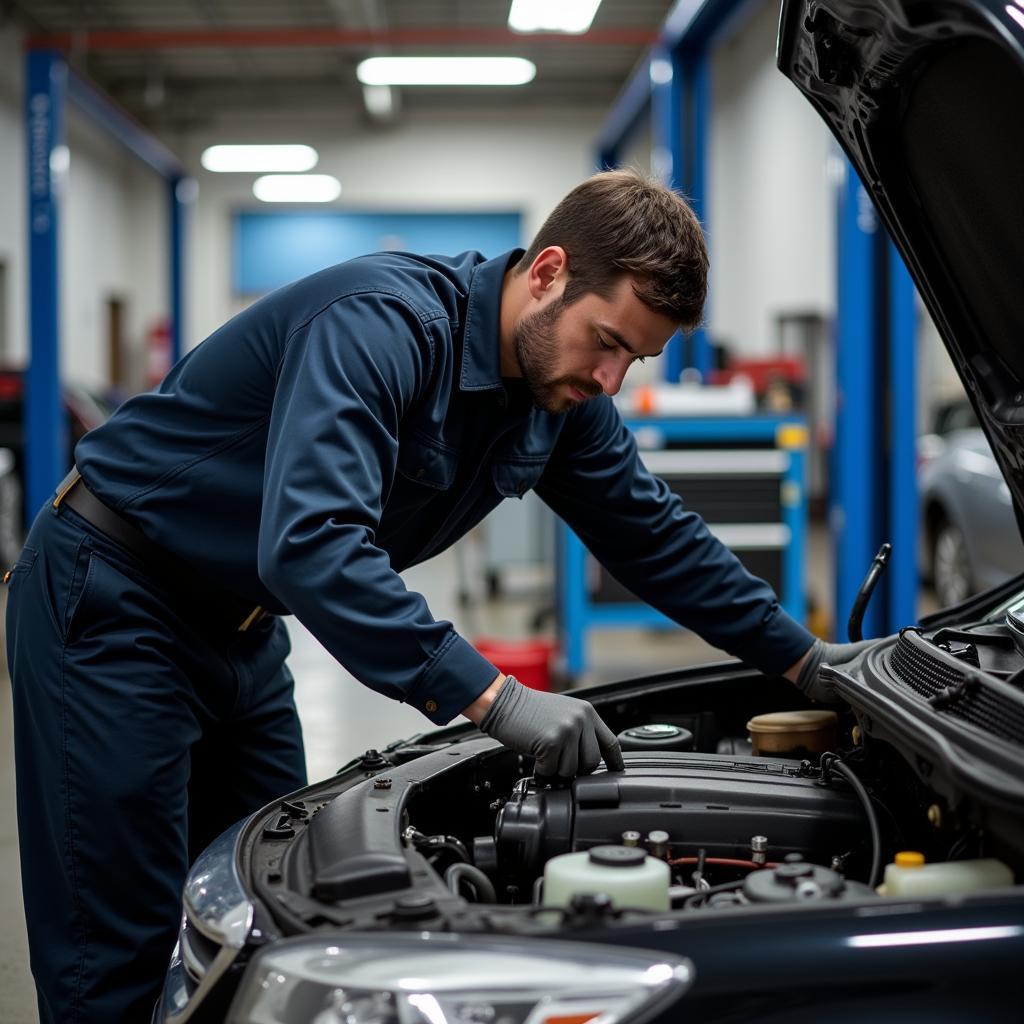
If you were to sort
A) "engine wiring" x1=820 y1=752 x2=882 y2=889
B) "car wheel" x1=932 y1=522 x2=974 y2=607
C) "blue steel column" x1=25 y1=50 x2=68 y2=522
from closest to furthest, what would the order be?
1. "engine wiring" x1=820 y1=752 x2=882 y2=889
2. "car wheel" x1=932 y1=522 x2=974 y2=607
3. "blue steel column" x1=25 y1=50 x2=68 y2=522

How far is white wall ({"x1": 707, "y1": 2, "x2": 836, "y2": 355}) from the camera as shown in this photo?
10.4 metres

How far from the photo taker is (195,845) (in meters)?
1.91

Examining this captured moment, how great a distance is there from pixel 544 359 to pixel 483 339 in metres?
0.09

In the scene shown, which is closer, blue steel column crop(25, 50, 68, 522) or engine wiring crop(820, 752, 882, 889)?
engine wiring crop(820, 752, 882, 889)

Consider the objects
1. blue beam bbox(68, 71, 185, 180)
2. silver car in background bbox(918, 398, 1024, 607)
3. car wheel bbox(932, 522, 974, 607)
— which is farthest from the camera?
blue beam bbox(68, 71, 185, 180)

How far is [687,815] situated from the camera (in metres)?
1.35

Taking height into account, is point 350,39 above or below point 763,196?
above

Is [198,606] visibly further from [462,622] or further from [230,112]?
[230,112]

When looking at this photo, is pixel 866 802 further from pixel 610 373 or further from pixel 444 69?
pixel 444 69

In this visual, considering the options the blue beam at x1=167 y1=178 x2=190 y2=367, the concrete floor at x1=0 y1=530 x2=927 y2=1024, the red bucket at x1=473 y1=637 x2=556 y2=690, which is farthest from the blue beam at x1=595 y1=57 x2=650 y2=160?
the blue beam at x1=167 y1=178 x2=190 y2=367

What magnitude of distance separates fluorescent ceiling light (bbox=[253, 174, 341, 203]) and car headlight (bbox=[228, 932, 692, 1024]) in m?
14.2

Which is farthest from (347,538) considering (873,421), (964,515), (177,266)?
(177,266)

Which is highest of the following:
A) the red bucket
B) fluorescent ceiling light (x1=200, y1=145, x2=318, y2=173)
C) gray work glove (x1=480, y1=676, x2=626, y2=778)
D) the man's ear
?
fluorescent ceiling light (x1=200, y1=145, x2=318, y2=173)

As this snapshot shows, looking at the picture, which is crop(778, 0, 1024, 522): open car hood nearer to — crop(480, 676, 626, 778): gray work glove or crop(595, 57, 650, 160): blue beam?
crop(480, 676, 626, 778): gray work glove
